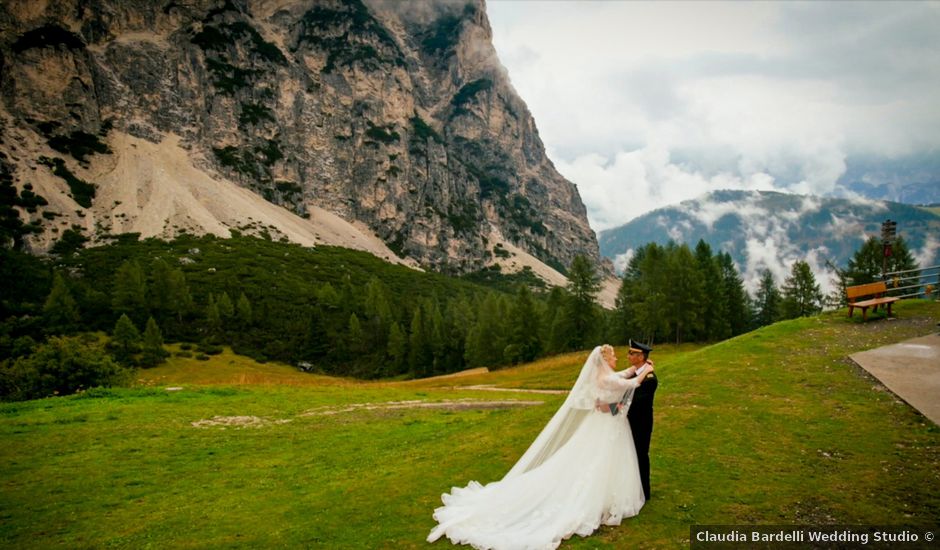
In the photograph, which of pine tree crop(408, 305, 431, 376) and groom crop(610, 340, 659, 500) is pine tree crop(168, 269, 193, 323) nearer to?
pine tree crop(408, 305, 431, 376)

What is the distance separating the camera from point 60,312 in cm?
8488

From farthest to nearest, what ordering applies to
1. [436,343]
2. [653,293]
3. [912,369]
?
[436,343]
[653,293]
[912,369]

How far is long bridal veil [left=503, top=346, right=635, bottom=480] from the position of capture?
1045 cm

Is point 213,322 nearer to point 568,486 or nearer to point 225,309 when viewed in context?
point 225,309

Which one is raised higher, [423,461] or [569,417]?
[569,417]

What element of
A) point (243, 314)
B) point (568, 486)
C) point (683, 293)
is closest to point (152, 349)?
point (243, 314)

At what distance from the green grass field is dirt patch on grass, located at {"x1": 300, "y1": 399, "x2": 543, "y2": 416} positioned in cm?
115

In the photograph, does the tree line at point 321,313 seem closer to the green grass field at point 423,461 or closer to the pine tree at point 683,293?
the pine tree at point 683,293

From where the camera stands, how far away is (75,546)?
32.1 feet

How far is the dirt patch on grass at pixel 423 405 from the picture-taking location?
2591cm

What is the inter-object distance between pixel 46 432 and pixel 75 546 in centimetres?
1298

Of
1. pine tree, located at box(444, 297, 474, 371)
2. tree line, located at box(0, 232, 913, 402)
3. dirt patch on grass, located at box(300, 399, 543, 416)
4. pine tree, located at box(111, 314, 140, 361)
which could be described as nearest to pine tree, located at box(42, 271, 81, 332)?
tree line, located at box(0, 232, 913, 402)

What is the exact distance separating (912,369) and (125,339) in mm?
90582

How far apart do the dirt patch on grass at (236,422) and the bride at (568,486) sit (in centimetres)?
1486
